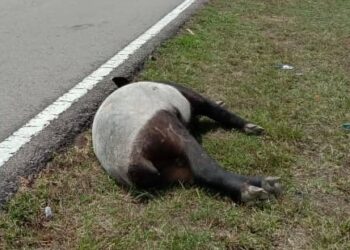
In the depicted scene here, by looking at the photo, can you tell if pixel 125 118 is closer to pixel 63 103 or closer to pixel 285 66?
pixel 63 103

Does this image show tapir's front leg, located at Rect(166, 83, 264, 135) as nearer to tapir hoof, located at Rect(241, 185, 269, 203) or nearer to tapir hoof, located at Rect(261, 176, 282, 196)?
tapir hoof, located at Rect(261, 176, 282, 196)

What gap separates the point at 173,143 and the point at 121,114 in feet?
1.27

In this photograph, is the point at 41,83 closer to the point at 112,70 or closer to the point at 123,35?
the point at 112,70

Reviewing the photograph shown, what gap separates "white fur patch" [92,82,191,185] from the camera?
3.41 meters

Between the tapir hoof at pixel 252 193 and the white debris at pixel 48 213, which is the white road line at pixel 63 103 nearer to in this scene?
the white debris at pixel 48 213

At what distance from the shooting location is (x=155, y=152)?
11.1 feet

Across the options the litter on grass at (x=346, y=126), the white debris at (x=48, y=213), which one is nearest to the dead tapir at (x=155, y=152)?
the white debris at (x=48, y=213)

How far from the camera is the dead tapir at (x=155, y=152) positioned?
3.28 meters

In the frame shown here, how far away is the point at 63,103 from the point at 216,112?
4.02 ft

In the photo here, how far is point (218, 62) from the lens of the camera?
6.03 m

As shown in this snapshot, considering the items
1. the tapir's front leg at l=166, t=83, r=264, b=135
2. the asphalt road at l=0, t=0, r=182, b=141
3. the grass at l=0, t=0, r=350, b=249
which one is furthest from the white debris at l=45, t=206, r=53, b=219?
the tapir's front leg at l=166, t=83, r=264, b=135

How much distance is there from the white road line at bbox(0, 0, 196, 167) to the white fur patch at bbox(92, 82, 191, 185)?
556 mm

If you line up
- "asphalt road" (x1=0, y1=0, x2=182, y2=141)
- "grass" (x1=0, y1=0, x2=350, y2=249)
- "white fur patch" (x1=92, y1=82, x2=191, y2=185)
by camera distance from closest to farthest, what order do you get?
1. "grass" (x1=0, y1=0, x2=350, y2=249)
2. "white fur patch" (x1=92, y1=82, x2=191, y2=185)
3. "asphalt road" (x1=0, y1=0, x2=182, y2=141)

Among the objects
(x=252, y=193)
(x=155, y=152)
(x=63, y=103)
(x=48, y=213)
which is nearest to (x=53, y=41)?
(x=63, y=103)
